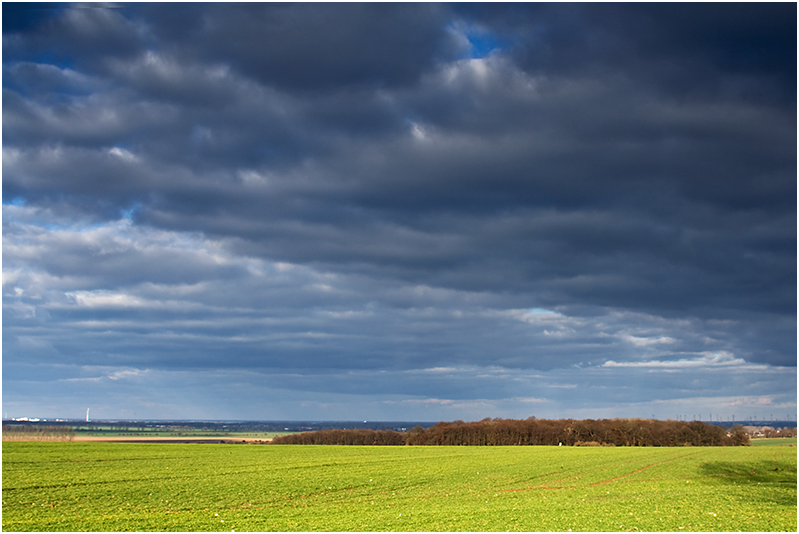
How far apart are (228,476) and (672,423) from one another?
495 feet

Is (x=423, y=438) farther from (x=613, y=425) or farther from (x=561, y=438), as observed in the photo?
(x=613, y=425)

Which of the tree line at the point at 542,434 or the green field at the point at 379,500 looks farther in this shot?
the tree line at the point at 542,434

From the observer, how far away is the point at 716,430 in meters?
167

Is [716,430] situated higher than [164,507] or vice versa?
[164,507]

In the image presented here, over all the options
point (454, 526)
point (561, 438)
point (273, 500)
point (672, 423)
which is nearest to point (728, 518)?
point (454, 526)

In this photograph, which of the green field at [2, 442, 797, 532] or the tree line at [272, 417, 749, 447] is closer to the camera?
the green field at [2, 442, 797, 532]

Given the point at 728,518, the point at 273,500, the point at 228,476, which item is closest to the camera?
the point at 728,518

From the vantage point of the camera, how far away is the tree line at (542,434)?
153625 mm

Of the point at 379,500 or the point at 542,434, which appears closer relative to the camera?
the point at 379,500

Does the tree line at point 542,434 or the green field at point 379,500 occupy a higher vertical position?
the green field at point 379,500

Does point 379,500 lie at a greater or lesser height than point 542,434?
greater

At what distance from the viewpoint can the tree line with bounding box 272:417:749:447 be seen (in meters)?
154

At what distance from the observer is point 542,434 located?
516 feet

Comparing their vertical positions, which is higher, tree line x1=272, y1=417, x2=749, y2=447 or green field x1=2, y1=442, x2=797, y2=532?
green field x1=2, y1=442, x2=797, y2=532
